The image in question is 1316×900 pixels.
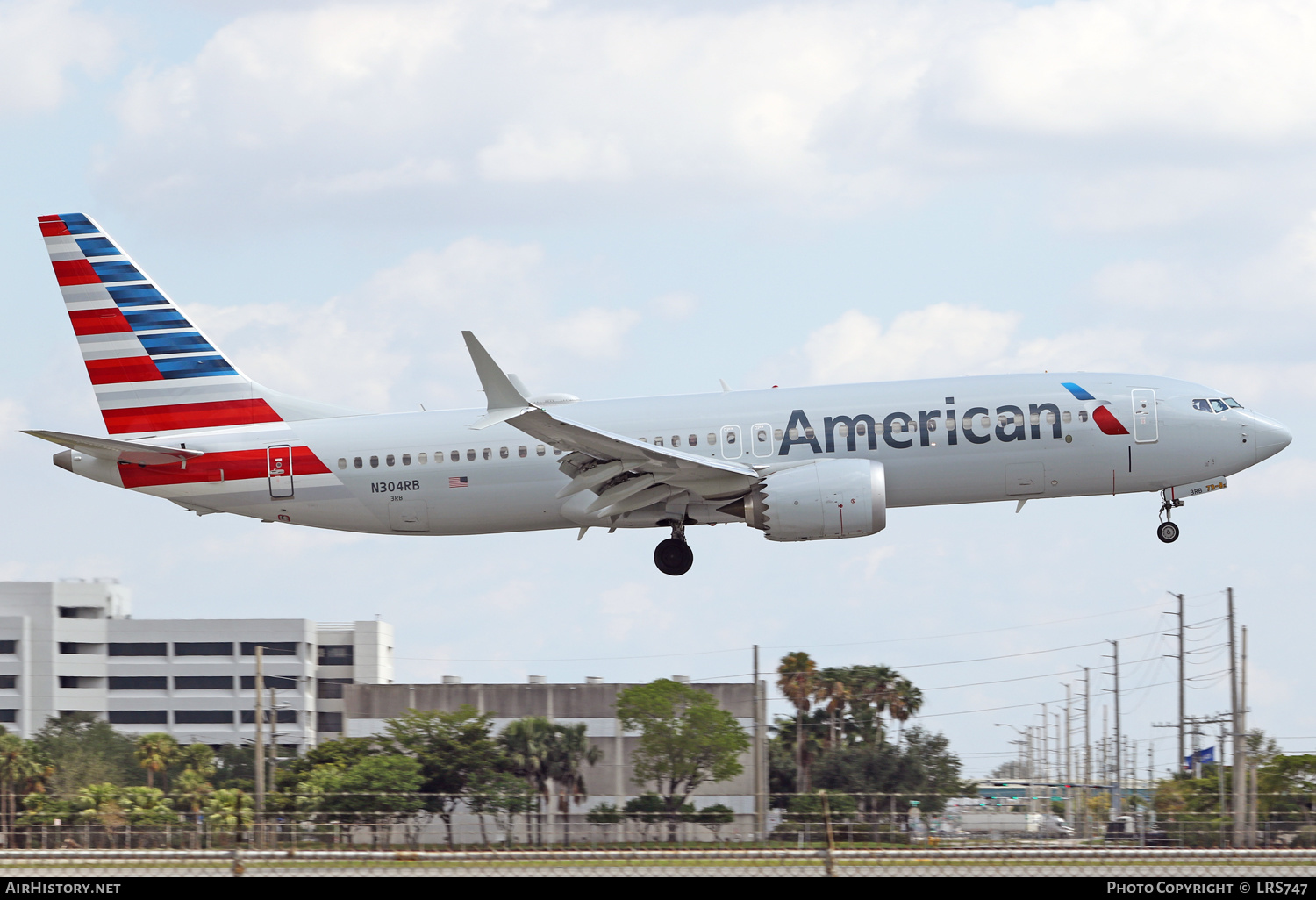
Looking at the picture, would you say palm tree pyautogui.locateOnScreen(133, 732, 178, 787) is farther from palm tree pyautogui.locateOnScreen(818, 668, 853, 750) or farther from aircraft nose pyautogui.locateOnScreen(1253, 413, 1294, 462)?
aircraft nose pyautogui.locateOnScreen(1253, 413, 1294, 462)

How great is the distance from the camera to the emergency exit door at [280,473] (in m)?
39.0

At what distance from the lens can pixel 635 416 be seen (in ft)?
124

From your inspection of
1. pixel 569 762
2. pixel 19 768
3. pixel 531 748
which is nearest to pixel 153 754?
pixel 19 768

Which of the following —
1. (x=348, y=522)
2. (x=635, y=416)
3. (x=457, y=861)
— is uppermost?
(x=635, y=416)

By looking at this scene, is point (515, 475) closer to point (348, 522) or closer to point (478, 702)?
point (348, 522)

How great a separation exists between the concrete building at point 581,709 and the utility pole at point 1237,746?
36194 mm

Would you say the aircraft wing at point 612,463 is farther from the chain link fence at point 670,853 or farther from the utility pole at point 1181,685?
the utility pole at point 1181,685

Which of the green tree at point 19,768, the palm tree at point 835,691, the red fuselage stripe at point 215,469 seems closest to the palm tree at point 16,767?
the green tree at point 19,768

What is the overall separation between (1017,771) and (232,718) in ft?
302

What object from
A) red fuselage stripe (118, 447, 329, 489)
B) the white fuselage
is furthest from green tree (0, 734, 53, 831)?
the white fuselage

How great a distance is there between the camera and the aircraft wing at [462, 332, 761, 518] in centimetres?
3353

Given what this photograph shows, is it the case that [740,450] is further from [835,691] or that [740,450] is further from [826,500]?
[835,691]

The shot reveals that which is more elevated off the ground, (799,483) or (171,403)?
(171,403)
